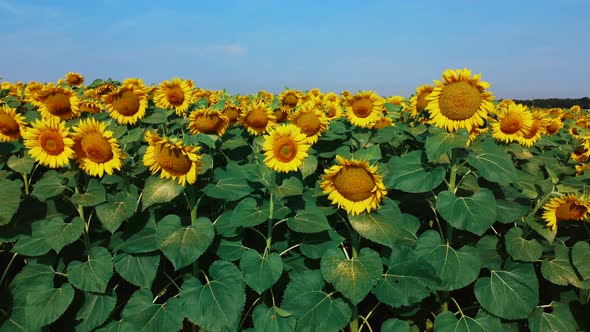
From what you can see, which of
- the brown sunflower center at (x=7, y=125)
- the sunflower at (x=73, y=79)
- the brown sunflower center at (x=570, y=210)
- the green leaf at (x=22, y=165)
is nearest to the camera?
the brown sunflower center at (x=570, y=210)

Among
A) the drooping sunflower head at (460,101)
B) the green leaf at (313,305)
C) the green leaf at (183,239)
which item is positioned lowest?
the green leaf at (313,305)

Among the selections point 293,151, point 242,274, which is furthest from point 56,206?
point 293,151

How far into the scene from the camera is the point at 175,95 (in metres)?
4.91

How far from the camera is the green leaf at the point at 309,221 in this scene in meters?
2.81

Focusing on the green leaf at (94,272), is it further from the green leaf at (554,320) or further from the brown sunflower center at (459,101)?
the green leaf at (554,320)

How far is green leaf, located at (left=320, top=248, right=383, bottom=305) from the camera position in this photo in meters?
2.70

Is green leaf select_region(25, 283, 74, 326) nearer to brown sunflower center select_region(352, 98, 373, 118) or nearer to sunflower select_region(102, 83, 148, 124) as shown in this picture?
sunflower select_region(102, 83, 148, 124)

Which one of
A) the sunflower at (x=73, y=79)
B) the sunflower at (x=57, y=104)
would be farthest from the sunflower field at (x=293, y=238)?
the sunflower at (x=73, y=79)

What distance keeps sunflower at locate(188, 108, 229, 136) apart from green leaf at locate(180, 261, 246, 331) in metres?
1.47

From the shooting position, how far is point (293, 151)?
10.5 ft

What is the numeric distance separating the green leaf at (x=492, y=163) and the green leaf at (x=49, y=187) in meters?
3.25

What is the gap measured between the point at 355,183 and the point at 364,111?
2364 millimetres

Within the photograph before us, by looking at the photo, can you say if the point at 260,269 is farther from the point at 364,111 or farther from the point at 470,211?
the point at 364,111

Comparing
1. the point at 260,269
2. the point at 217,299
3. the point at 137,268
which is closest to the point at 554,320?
the point at 260,269
